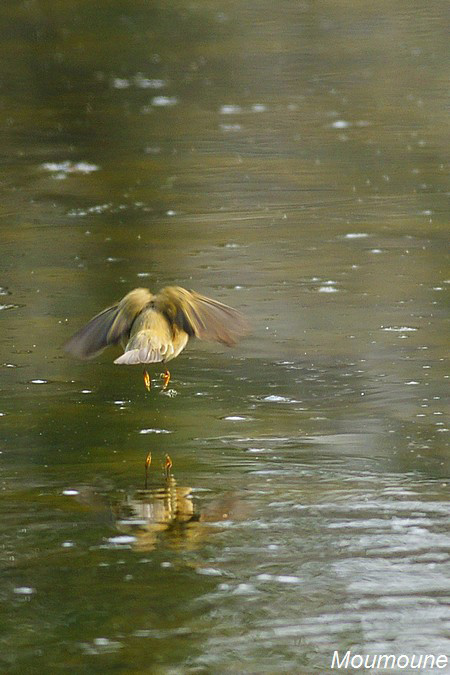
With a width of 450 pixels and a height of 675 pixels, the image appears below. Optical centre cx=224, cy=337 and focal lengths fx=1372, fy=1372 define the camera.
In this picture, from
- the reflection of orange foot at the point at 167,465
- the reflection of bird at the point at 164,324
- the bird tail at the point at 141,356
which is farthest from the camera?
the reflection of bird at the point at 164,324

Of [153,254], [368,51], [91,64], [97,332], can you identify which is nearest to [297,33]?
[368,51]

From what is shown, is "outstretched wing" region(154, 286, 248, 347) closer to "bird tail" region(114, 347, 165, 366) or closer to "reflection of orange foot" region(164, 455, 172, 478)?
"bird tail" region(114, 347, 165, 366)

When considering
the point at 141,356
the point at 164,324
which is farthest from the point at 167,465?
the point at 164,324

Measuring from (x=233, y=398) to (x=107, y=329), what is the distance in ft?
2.09

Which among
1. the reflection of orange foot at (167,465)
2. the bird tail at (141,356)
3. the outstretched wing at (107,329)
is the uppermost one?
the outstretched wing at (107,329)

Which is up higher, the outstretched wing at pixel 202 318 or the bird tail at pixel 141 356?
the outstretched wing at pixel 202 318

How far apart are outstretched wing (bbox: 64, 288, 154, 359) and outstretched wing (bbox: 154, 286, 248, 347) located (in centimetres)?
12

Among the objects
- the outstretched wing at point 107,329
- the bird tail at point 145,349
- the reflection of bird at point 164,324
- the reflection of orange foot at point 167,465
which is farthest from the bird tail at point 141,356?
the reflection of orange foot at point 167,465

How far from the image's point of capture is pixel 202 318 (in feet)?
18.9

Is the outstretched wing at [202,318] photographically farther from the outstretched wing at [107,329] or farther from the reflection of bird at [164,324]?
the outstretched wing at [107,329]

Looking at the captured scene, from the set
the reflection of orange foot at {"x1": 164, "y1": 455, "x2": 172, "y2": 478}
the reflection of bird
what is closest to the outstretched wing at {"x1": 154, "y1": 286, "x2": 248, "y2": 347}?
the reflection of bird

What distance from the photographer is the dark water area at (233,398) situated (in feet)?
13.1

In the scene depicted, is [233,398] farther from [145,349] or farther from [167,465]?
[167,465]

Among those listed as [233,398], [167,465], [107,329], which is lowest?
[167,465]
